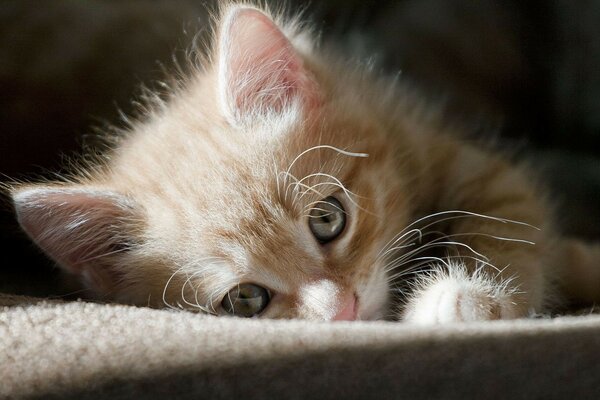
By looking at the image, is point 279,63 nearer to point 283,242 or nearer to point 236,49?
point 236,49

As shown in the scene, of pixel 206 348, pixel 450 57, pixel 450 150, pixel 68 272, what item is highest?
pixel 450 57

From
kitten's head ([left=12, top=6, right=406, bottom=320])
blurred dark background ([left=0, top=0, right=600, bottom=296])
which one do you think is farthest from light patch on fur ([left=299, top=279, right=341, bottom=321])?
blurred dark background ([left=0, top=0, right=600, bottom=296])

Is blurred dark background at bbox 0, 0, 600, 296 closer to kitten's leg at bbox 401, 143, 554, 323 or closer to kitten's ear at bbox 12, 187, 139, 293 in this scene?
kitten's ear at bbox 12, 187, 139, 293

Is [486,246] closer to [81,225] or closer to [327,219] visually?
[327,219]

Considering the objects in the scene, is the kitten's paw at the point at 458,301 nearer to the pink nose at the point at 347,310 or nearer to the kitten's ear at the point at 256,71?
the pink nose at the point at 347,310

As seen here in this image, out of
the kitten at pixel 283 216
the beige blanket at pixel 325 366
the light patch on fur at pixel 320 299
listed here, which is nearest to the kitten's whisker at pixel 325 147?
the kitten at pixel 283 216

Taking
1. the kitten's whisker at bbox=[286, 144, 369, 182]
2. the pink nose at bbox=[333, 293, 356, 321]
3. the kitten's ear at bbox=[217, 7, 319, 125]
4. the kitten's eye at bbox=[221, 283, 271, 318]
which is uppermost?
the kitten's ear at bbox=[217, 7, 319, 125]

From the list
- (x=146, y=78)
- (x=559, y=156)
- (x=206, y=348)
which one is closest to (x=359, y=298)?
(x=206, y=348)
